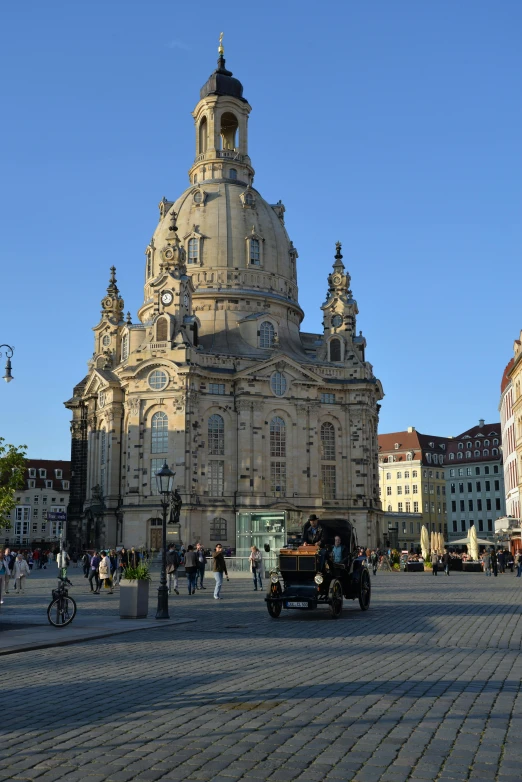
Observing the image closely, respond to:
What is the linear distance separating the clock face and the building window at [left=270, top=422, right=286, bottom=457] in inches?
548

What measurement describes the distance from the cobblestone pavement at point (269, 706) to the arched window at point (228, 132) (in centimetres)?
7992

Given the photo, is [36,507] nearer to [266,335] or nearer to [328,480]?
[266,335]

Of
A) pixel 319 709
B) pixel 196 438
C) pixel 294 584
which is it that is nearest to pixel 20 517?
pixel 196 438

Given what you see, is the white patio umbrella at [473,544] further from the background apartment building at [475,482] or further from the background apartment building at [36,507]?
the background apartment building at [36,507]

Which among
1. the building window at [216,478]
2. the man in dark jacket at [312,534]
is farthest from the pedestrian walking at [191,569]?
the building window at [216,478]

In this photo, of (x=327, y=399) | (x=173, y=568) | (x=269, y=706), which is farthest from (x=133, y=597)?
(x=327, y=399)

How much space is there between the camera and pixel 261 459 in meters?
75.1

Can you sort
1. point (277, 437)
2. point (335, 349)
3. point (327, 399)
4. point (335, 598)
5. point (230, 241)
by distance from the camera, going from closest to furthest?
point (335, 598) → point (277, 437) → point (327, 399) → point (230, 241) → point (335, 349)

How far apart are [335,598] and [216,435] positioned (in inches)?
2074

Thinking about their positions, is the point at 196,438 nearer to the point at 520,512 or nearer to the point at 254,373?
the point at 254,373

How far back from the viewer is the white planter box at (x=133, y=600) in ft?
76.3

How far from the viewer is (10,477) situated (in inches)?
1375

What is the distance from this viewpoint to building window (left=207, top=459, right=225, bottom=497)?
73.7 metres

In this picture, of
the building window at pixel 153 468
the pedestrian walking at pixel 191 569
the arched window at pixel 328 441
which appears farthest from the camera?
the arched window at pixel 328 441
